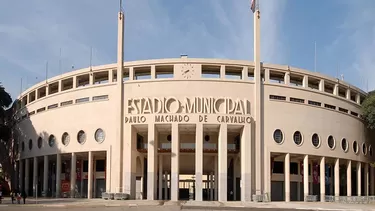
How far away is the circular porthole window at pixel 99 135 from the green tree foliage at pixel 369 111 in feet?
109

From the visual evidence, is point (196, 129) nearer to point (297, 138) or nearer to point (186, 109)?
point (186, 109)

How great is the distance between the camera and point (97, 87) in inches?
2266

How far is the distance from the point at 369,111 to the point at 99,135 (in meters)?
33.8

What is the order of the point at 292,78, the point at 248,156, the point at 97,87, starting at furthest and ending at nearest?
the point at 292,78
the point at 97,87
the point at 248,156

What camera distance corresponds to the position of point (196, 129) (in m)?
53.2

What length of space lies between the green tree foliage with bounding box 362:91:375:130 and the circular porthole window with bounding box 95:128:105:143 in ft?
109

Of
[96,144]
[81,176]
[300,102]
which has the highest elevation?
[300,102]

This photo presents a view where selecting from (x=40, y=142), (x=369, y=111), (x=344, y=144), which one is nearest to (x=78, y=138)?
(x=40, y=142)

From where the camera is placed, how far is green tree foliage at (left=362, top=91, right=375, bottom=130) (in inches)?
2530

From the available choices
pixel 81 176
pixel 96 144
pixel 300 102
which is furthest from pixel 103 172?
pixel 300 102

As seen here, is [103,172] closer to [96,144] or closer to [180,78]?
[96,144]

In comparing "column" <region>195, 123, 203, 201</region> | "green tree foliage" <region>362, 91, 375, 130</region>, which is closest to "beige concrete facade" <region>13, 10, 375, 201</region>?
"column" <region>195, 123, 203, 201</region>

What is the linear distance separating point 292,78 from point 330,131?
778 cm

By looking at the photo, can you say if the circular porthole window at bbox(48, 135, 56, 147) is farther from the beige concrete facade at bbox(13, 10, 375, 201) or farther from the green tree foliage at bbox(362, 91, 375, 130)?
the green tree foliage at bbox(362, 91, 375, 130)
